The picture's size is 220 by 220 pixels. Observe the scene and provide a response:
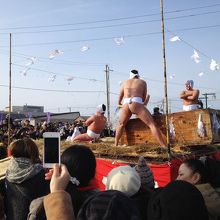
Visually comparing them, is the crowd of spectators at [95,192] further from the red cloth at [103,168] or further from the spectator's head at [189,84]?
the spectator's head at [189,84]

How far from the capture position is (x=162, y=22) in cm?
527

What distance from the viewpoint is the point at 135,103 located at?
22.7 ft

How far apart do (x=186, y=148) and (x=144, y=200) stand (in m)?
3.59

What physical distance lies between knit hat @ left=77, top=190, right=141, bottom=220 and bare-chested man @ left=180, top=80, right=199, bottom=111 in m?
6.58

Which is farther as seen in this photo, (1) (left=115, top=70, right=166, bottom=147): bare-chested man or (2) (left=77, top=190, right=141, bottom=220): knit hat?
(1) (left=115, top=70, right=166, bottom=147): bare-chested man

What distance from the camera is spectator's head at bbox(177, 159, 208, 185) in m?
2.69

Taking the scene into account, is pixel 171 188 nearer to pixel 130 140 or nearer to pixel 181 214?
pixel 181 214

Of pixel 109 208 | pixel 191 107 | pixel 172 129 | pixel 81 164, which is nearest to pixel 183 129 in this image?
pixel 172 129

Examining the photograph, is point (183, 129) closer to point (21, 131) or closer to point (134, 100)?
point (134, 100)

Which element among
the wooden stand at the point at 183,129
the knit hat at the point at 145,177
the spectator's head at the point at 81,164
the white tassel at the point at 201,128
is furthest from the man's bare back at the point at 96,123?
the spectator's head at the point at 81,164

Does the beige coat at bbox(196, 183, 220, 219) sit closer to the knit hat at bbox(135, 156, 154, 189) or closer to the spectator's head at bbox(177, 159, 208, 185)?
the spectator's head at bbox(177, 159, 208, 185)

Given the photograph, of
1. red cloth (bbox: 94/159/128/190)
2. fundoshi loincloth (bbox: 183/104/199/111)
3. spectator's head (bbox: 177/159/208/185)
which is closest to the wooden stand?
fundoshi loincloth (bbox: 183/104/199/111)

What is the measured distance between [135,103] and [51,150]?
4.50 metres

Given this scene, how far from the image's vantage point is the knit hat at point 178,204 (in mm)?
1681
